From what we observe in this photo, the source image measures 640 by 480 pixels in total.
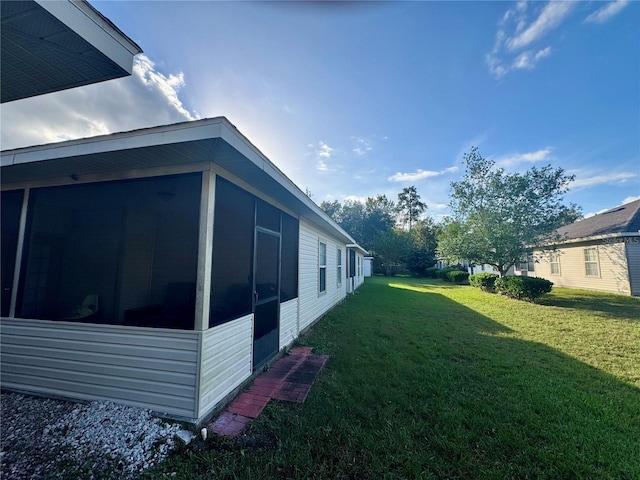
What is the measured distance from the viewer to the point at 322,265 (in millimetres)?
7301

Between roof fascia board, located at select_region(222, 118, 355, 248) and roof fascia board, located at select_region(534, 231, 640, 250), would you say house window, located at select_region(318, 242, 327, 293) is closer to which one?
roof fascia board, located at select_region(222, 118, 355, 248)

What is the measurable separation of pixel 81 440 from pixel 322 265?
5.65 meters

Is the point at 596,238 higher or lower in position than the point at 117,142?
higher

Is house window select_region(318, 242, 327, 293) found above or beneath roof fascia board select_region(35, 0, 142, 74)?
beneath

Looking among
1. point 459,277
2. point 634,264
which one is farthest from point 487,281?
point 459,277

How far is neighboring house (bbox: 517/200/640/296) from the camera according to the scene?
1043 centimetres

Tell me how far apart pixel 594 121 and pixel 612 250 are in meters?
6.29

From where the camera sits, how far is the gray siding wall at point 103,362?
2406mm

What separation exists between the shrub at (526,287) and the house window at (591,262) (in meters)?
4.93

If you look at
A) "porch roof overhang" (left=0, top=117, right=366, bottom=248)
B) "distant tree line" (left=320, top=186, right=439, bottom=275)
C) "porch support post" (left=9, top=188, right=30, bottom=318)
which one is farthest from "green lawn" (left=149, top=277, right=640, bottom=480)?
"distant tree line" (left=320, top=186, right=439, bottom=275)

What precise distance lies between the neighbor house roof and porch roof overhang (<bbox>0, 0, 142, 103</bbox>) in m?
15.2

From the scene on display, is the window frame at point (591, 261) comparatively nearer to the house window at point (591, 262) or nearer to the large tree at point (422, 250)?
the house window at point (591, 262)

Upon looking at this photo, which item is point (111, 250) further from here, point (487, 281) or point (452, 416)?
point (487, 281)

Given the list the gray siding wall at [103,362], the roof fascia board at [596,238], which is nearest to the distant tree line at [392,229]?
the roof fascia board at [596,238]
